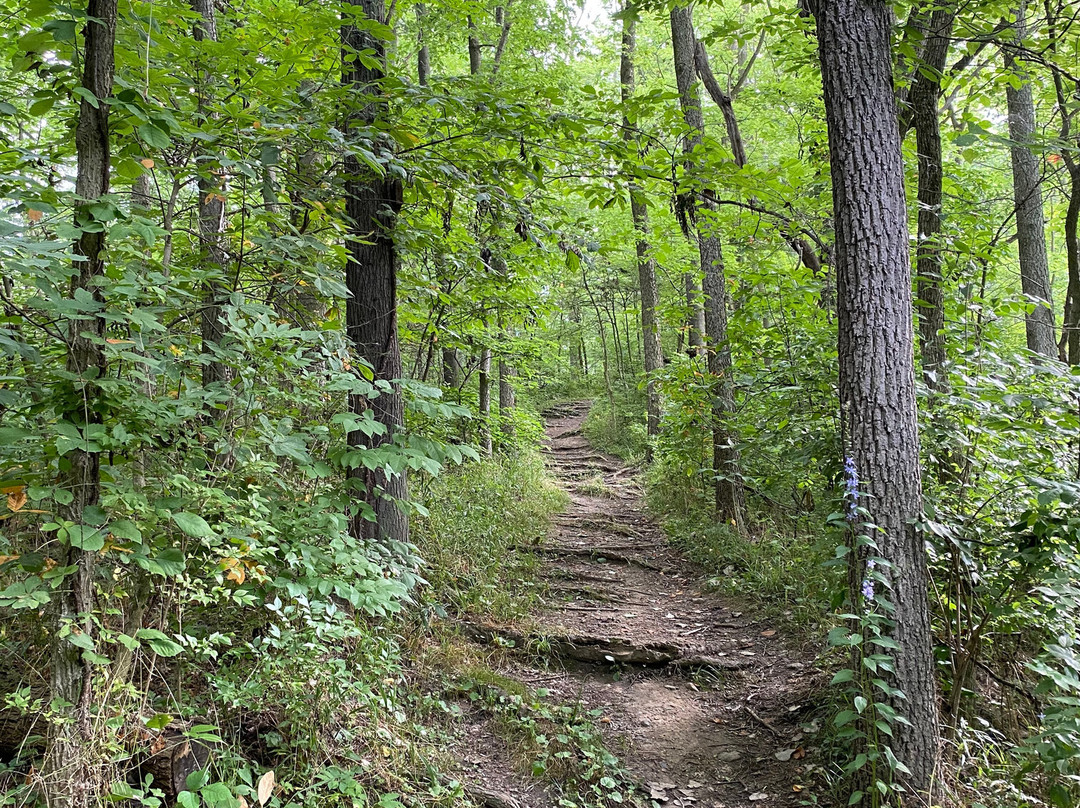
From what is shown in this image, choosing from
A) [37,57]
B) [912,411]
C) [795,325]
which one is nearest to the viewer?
[37,57]

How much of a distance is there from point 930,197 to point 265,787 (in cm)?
599

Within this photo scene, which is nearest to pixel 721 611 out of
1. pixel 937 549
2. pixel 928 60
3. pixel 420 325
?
pixel 937 549

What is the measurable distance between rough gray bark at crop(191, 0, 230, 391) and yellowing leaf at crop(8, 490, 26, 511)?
31.2 inches

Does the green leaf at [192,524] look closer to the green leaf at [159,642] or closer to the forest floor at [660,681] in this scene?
the green leaf at [159,642]

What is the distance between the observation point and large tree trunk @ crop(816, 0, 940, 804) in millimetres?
3254

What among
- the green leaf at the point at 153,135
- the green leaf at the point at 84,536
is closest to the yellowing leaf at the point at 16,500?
the green leaf at the point at 84,536

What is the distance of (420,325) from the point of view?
6.00 meters

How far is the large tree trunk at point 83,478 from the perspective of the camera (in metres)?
2.13

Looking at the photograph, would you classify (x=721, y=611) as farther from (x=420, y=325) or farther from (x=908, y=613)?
(x=420, y=325)

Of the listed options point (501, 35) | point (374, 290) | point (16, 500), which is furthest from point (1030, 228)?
point (16, 500)

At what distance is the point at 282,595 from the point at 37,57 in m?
2.65

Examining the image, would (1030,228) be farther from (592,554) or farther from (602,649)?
(602,649)

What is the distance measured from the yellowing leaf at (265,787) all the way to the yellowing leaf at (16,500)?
4.71ft

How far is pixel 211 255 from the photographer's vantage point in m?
3.71
